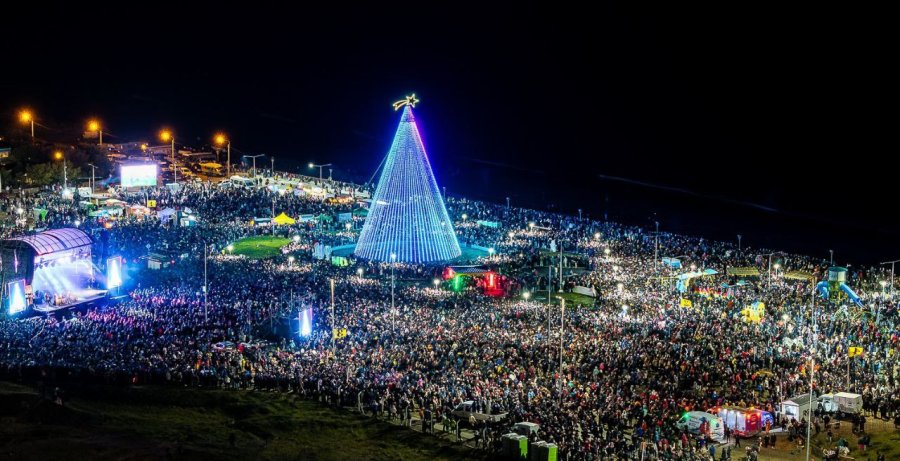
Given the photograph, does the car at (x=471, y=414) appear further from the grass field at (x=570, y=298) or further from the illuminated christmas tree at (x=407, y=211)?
the illuminated christmas tree at (x=407, y=211)

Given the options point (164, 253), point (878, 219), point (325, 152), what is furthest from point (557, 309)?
point (325, 152)

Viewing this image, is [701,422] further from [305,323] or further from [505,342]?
[305,323]

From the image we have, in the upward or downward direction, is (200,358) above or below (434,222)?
below

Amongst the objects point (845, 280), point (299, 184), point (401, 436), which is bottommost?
point (401, 436)

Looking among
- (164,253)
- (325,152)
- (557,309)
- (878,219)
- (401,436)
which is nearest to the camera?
(401,436)

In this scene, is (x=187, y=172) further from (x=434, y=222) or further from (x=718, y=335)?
(x=718, y=335)

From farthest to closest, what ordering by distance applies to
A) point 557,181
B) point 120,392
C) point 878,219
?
point 557,181
point 878,219
point 120,392

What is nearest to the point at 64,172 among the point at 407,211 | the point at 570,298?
the point at 407,211
